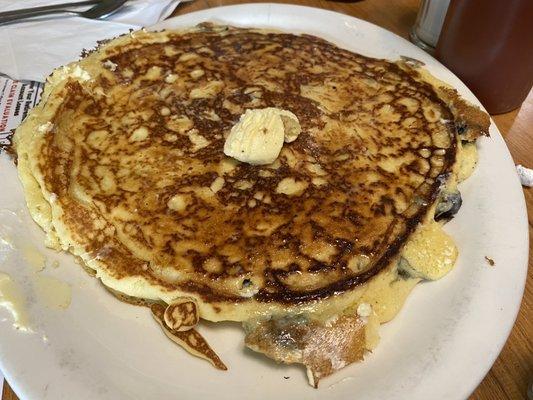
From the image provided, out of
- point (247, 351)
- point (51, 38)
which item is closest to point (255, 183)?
point (247, 351)

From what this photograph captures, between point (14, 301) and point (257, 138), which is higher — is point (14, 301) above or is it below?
below

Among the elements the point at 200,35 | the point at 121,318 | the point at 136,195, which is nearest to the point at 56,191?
the point at 136,195

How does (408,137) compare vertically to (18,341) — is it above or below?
above

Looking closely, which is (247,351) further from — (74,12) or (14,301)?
(74,12)

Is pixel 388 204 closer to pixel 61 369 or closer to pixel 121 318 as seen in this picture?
pixel 121 318

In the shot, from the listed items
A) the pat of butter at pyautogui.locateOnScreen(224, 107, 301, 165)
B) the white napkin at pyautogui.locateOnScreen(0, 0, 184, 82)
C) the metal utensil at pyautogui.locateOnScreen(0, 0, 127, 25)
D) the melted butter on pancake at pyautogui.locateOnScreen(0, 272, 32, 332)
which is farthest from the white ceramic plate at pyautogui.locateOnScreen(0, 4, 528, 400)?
the metal utensil at pyautogui.locateOnScreen(0, 0, 127, 25)

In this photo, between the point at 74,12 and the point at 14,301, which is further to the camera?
the point at 74,12

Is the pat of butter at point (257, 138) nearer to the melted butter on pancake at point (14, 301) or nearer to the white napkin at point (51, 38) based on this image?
the melted butter on pancake at point (14, 301)

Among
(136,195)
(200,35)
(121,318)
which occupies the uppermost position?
(200,35)
